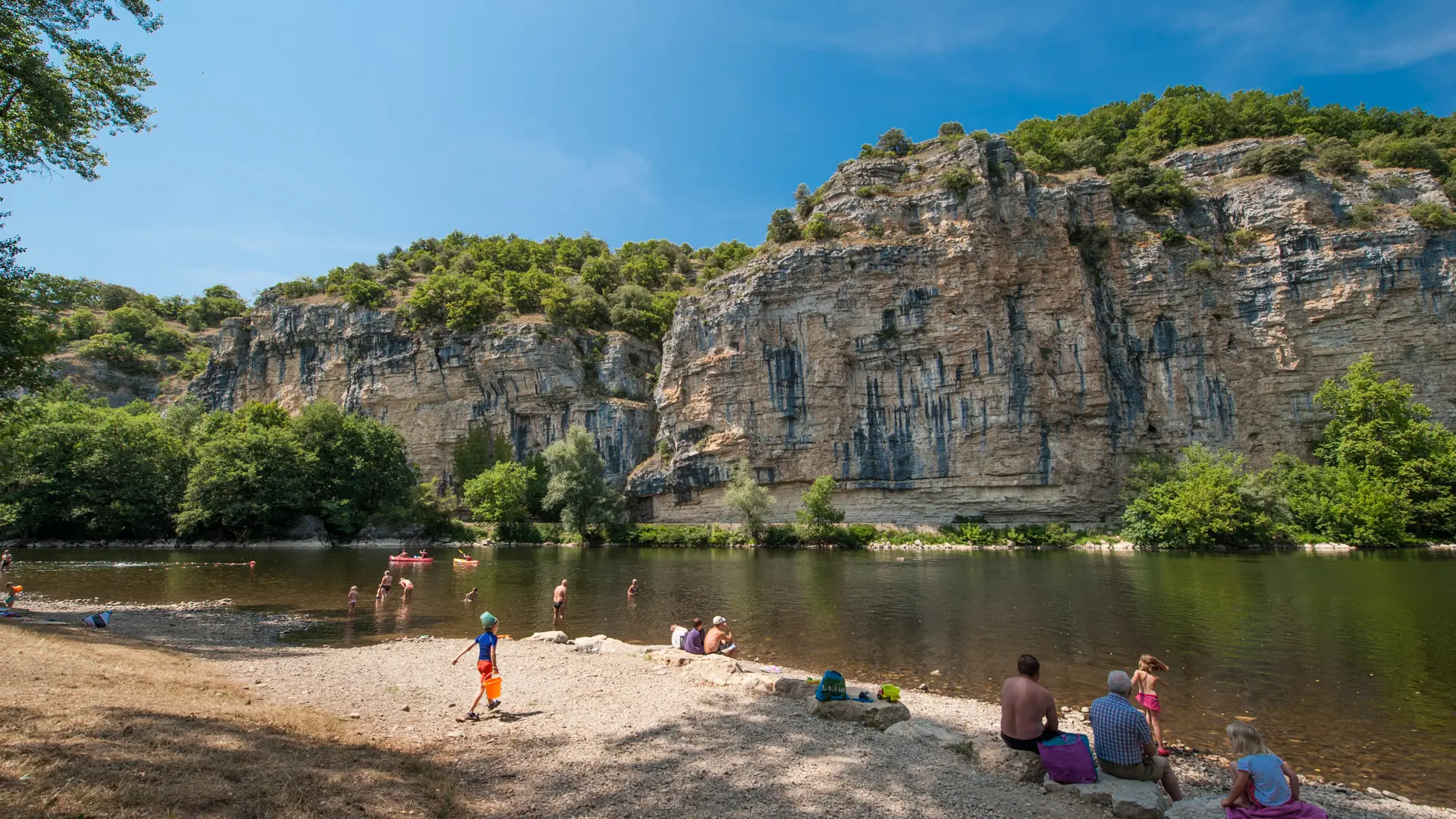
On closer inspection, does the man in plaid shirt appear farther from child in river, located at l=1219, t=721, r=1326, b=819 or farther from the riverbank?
child in river, located at l=1219, t=721, r=1326, b=819

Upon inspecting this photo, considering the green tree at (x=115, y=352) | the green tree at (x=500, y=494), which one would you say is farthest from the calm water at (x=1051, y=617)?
the green tree at (x=115, y=352)

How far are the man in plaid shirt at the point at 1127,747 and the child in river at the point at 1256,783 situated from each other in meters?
1.09

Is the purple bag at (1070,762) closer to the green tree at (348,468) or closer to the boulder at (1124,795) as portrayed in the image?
the boulder at (1124,795)

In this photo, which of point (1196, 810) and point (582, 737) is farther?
point (582, 737)

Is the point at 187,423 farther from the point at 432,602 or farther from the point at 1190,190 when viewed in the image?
the point at 1190,190

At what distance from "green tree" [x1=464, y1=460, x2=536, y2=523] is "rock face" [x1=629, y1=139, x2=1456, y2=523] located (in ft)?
35.3

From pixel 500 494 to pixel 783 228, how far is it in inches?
1442

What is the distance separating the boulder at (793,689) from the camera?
32.0ft

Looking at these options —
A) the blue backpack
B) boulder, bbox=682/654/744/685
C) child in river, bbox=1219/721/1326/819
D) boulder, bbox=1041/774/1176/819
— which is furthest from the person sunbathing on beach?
child in river, bbox=1219/721/1326/819

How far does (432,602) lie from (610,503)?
101 feet

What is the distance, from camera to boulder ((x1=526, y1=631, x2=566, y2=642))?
1517 cm

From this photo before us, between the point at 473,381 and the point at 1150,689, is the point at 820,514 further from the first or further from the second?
the point at 1150,689

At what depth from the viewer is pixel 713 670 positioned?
37.5 feet

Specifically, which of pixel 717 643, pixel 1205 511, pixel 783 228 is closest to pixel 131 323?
pixel 783 228
